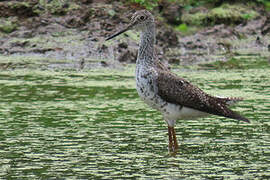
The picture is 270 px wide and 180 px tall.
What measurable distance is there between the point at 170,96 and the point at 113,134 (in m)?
1.27

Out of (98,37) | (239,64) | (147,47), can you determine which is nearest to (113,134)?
(147,47)

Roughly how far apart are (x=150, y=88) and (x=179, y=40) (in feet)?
37.1

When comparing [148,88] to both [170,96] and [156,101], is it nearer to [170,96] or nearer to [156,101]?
[156,101]

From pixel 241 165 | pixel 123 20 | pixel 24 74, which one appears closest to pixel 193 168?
pixel 241 165

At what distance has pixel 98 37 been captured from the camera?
16438mm

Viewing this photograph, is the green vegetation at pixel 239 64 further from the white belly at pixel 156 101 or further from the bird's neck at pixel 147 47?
the white belly at pixel 156 101

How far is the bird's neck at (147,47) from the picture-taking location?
310 inches

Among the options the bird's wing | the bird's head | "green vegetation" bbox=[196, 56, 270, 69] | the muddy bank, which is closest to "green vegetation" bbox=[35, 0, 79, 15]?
the muddy bank

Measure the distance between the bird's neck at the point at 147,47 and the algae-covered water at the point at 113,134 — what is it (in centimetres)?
101

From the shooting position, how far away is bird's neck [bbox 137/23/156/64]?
25.8ft

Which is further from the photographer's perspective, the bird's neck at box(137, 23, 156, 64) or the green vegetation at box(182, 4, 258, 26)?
the green vegetation at box(182, 4, 258, 26)

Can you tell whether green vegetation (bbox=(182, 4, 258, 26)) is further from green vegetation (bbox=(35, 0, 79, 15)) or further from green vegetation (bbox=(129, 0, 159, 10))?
green vegetation (bbox=(35, 0, 79, 15))

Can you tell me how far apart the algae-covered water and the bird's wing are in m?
0.44

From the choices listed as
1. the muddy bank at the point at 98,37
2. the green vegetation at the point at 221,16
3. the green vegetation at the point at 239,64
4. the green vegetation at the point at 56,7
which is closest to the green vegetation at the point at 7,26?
the muddy bank at the point at 98,37
